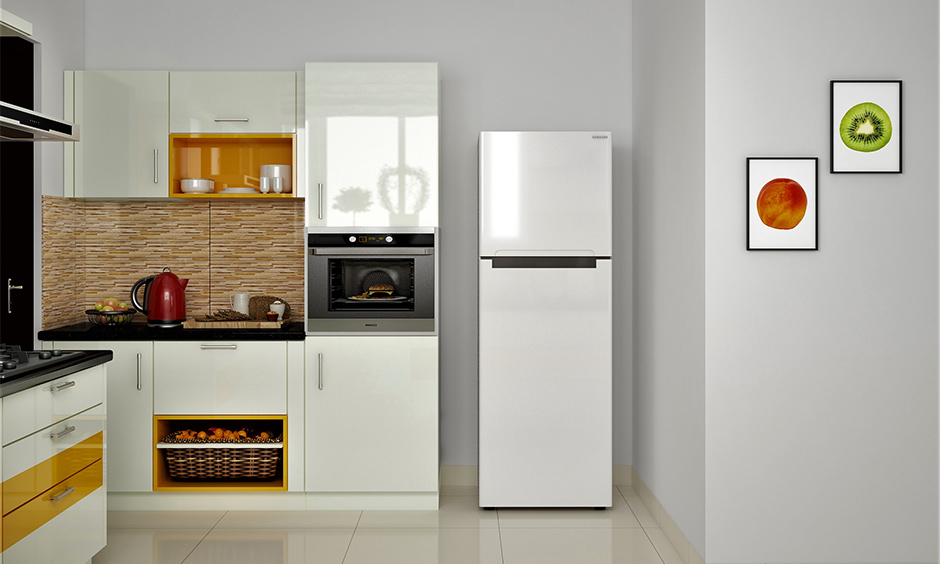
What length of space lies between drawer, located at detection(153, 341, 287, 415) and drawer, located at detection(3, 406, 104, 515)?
2.26ft

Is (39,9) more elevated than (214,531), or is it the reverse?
(39,9)

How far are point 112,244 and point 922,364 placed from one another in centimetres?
395

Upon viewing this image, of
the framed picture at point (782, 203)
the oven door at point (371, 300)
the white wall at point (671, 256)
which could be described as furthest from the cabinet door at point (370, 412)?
the framed picture at point (782, 203)

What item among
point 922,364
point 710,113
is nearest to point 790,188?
point 710,113

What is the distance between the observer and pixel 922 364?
2549 mm

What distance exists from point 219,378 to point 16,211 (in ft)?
4.11

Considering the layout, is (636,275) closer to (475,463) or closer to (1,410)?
(475,463)

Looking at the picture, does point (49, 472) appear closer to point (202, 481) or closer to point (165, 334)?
point (165, 334)

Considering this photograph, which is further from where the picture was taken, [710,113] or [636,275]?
[636,275]

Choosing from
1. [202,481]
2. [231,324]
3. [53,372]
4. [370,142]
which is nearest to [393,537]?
[202,481]

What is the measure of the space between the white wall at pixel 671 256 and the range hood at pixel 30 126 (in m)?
2.34

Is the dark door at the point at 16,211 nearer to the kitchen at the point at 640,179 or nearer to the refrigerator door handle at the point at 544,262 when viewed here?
the kitchen at the point at 640,179

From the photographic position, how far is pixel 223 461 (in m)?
3.38

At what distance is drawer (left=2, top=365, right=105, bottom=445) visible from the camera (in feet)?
7.06
